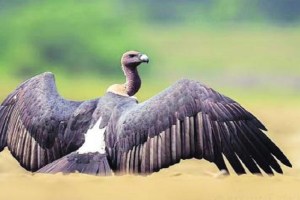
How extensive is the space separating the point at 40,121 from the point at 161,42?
28.3 m

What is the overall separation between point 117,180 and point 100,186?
256 millimetres

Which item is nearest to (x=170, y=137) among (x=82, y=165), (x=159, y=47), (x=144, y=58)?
(x=82, y=165)

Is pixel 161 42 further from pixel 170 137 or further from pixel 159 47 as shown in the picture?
pixel 170 137

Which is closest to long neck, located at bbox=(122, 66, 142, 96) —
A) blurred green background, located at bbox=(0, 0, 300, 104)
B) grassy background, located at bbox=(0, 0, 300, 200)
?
grassy background, located at bbox=(0, 0, 300, 200)

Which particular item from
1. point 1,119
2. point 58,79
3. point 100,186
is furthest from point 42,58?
point 100,186

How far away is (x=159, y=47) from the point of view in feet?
126

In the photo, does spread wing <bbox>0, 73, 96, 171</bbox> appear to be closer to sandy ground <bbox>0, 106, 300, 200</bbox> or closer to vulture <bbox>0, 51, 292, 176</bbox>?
vulture <bbox>0, 51, 292, 176</bbox>

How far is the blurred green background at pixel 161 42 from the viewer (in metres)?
34.4

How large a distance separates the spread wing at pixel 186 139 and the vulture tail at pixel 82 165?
150 millimetres

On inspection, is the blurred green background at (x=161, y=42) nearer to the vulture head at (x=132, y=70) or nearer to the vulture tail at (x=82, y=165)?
the vulture head at (x=132, y=70)

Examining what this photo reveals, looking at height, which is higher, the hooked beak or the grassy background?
the grassy background

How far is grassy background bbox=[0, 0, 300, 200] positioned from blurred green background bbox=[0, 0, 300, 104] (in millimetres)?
32

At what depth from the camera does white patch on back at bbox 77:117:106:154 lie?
10.4m

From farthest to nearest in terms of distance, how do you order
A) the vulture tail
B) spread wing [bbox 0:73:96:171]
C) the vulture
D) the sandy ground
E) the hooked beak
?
the hooked beak
spread wing [bbox 0:73:96:171]
the vulture
the vulture tail
the sandy ground
